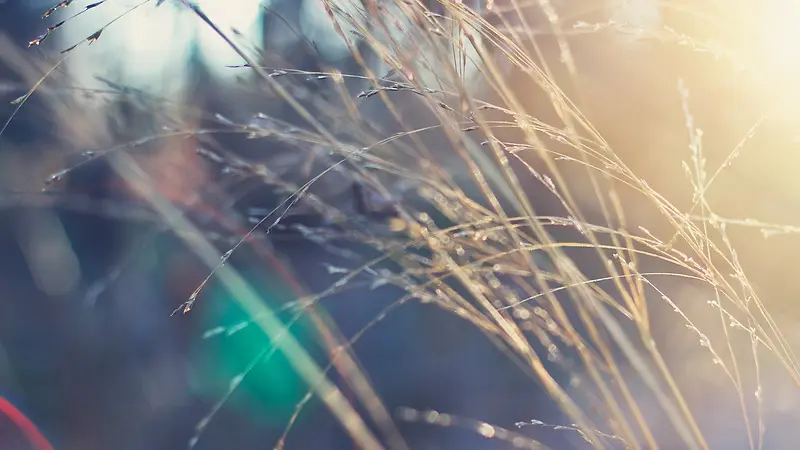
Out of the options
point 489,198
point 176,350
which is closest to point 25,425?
point 176,350

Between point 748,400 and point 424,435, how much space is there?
2102 mm

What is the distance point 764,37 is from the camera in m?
1.07

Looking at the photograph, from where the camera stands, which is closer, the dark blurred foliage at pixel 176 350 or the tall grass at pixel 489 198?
the tall grass at pixel 489 198

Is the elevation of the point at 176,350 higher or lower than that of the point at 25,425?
lower

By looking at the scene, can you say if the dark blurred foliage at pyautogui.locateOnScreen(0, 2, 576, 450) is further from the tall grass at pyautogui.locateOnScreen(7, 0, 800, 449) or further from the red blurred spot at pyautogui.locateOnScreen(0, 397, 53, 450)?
the tall grass at pyautogui.locateOnScreen(7, 0, 800, 449)

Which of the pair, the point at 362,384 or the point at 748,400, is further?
the point at 748,400

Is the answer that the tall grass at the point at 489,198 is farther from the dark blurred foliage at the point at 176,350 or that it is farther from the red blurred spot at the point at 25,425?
the red blurred spot at the point at 25,425

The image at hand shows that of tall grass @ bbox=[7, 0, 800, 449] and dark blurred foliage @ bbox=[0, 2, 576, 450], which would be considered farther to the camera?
dark blurred foliage @ bbox=[0, 2, 576, 450]

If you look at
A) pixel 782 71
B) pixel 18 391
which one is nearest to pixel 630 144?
pixel 782 71

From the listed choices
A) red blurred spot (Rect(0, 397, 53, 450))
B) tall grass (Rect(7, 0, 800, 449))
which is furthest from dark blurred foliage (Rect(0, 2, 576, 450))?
tall grass (Rect(7, 0, 800, 449))

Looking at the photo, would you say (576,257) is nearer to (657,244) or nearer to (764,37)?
(764,37)

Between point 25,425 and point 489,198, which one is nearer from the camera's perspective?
point 489,198

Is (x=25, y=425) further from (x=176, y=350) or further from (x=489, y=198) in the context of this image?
(x=489, y=198)

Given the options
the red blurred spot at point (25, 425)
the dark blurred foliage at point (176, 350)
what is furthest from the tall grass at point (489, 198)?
the red blurred spot at point (25, 425)
